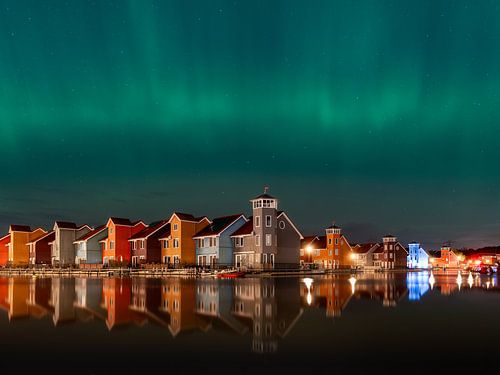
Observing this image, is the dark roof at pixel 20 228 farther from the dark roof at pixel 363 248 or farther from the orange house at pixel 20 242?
the dark roof at pixel 363 248

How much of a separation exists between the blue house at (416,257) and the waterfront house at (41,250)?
350ft

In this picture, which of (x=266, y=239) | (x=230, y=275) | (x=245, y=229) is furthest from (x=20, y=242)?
(x=230, y=275)

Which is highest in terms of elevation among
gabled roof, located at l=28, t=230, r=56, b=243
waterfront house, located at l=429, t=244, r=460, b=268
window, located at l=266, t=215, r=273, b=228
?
window, located at l=266, t=215, r=273, b=228

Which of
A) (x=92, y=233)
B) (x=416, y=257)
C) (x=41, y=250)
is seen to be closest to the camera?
(x=92, y=233)

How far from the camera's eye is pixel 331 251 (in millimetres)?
117188

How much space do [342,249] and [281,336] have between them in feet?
342

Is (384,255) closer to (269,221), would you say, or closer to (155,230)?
(269,221)

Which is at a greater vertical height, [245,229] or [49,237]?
[245,229]

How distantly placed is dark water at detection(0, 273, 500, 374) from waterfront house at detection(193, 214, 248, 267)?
178ft

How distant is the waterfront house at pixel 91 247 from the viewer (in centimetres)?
10031

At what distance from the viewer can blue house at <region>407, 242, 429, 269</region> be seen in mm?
161500

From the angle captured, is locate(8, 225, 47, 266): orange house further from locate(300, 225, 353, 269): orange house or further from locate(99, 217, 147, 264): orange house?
locate(300, 225, 353, 269): orange house

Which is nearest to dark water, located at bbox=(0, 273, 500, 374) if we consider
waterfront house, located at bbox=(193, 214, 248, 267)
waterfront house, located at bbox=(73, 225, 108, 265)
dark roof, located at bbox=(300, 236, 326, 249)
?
waterfront house, located at bbox=(193, 214, 248, 267)

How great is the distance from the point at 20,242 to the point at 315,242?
224 feet
